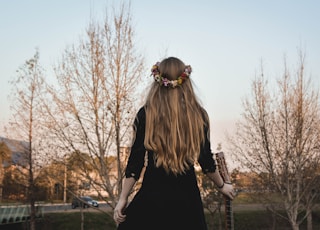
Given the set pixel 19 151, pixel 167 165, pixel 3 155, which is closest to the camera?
pixel 167 165

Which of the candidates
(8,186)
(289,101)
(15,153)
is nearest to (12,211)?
(8,186)

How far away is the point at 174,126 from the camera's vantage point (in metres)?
2.85

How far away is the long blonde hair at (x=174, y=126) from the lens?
2.84m

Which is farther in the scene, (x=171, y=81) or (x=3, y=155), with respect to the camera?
(x=3, y=155)

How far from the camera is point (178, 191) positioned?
113 inches

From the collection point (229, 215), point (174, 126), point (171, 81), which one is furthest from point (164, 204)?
point (229, 215)

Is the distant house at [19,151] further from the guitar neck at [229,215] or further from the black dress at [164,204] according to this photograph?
the black dress at [164,204]

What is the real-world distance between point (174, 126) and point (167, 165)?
0.25 metres

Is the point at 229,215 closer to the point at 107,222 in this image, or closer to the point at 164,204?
the point at 164,204

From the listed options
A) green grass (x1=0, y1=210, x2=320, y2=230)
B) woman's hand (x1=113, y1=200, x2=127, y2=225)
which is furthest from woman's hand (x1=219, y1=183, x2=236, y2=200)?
green grass (x1=0, y1=210, x2=320, y2=230)

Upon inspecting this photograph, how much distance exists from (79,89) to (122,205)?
10029 millimetres

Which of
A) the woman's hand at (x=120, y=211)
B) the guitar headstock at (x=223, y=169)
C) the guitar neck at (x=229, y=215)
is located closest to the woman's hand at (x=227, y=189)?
the guitar headstock at (x=223, y=169)

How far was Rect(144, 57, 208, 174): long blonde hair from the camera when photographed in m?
2.84

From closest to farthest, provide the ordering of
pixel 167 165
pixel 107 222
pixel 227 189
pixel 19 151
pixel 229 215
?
pixel 167 165 < pixel 227 189 < pixel 229 215 < pixel 19 151 < pixel 107 222
